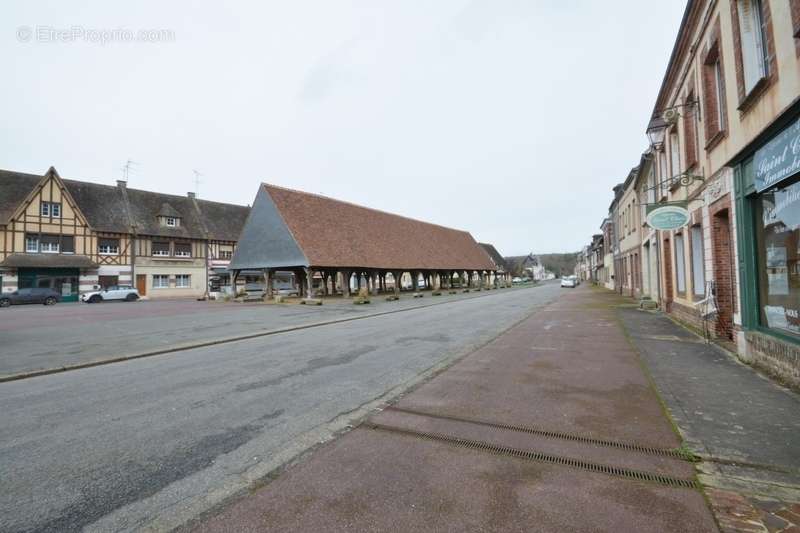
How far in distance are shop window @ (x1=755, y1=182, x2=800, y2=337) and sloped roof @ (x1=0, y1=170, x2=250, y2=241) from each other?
39569 mm

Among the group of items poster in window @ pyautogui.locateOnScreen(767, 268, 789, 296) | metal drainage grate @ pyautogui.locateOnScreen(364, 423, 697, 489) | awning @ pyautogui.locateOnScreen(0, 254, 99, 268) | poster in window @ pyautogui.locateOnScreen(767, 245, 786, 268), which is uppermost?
awning @ pyautogui.locateOnScreen(0, 254, 99, 268)

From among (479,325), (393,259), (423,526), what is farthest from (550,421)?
(393,259)

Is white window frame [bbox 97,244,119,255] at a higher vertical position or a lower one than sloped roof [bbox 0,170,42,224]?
lower

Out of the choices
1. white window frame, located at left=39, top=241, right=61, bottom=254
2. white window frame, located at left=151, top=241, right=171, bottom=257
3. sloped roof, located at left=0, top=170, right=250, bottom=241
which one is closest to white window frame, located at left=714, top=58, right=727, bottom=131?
sloped roof, located at left=0, top=170, right=250, bottom=241

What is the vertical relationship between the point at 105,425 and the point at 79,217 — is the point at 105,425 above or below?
below

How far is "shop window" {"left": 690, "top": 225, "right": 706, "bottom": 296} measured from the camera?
9680mm

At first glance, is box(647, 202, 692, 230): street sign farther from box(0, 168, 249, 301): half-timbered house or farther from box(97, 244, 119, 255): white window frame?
box(97, 244, 119, 255): white window frame

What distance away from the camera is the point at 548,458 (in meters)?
3.43

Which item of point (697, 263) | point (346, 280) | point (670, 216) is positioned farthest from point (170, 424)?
point (346, 280)

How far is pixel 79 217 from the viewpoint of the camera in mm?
31250

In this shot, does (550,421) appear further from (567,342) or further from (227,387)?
(567,342)

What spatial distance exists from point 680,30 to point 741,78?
4.40 meters

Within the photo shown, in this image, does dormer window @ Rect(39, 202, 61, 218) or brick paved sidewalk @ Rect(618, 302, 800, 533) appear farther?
dormer window @ Rect(39, 202, 61, 218)

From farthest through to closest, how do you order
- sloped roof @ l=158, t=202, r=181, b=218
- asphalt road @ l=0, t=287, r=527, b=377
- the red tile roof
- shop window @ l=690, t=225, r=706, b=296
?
sloped roof @ l=158, t=202, r=181, b=218, the red tile roof, shop window @ l=690, t=225, r=706, b=296, asphalt road @ l=0, t=287, r=527, b=377
